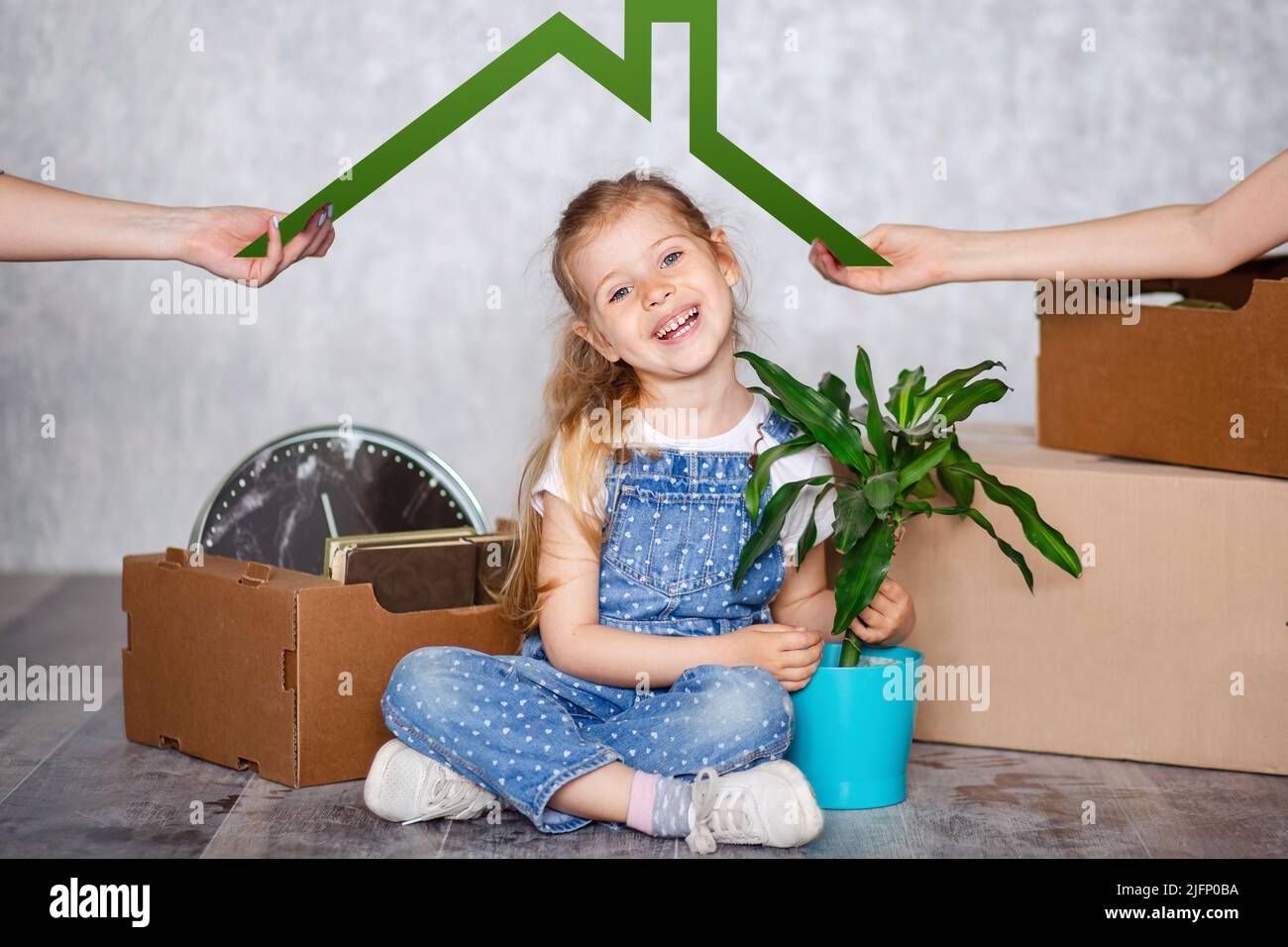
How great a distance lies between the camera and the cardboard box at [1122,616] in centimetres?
166

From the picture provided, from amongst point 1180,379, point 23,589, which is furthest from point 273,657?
point 23,589

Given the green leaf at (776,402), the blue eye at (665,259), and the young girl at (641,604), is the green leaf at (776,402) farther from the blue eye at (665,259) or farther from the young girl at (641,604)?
the blue eye at (665,259)

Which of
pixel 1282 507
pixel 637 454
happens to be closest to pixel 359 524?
pixel 637 454

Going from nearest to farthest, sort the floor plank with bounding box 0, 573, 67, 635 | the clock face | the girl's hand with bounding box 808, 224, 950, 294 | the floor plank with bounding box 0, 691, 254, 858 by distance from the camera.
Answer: the floor plank with bounding box 0, 691, 254, 858, the girl's hand with bounding box 808, 224, 950, 294, the clock face, the floor plank with bounding box 0, 573, 67, 635

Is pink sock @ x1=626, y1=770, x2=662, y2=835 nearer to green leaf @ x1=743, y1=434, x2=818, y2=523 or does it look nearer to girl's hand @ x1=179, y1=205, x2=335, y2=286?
green leaf @ x1=743, y1=434, x2=818, y2=523

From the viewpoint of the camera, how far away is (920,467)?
155 centimetres

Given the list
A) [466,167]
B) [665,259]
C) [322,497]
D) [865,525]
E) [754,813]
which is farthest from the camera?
[466,167]

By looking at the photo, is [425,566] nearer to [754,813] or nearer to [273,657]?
[273,657]

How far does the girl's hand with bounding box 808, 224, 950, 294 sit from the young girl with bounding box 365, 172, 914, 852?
0.41 ft

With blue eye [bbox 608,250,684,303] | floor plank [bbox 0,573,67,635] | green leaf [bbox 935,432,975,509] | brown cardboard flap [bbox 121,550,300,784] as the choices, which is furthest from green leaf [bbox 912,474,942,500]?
floor plank [bbox 0,573,67,635]

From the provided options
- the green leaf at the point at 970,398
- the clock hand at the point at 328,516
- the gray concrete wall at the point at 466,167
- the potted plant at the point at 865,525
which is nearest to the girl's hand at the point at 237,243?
the clock hand at the point at 328,516

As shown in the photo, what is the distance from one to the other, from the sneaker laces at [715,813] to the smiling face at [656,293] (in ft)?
1.51

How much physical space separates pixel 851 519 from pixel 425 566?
506mm

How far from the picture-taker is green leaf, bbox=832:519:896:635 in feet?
5.01
